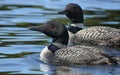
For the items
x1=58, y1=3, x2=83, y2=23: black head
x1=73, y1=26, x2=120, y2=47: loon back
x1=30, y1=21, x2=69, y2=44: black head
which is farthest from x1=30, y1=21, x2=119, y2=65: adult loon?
x1=58, y1=3, x2=83, y2=23: black head

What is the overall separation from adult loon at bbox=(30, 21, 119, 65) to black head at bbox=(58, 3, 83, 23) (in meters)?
3.31

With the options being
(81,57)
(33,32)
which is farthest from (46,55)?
(33,32)

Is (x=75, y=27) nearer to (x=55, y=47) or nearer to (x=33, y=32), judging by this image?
(x=33, y=32)

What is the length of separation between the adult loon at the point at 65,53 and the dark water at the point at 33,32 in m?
0.21

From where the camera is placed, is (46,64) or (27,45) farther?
(27,45)

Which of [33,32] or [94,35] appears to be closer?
[94,35]

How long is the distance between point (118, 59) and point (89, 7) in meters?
10.3

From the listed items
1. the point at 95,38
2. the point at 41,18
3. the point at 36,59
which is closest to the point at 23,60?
the point at 36,59

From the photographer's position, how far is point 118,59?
1697 centimetres

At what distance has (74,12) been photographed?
69.9ft

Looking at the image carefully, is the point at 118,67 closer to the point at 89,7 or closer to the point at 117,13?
the point at 117,13

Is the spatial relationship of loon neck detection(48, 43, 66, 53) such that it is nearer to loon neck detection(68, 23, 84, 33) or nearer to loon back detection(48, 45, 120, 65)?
loon back detection(48, 45, 120, 65)

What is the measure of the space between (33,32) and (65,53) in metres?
4.71

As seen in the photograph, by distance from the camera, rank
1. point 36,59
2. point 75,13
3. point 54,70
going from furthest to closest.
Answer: point 75,13, point 36,59, point 54,70
